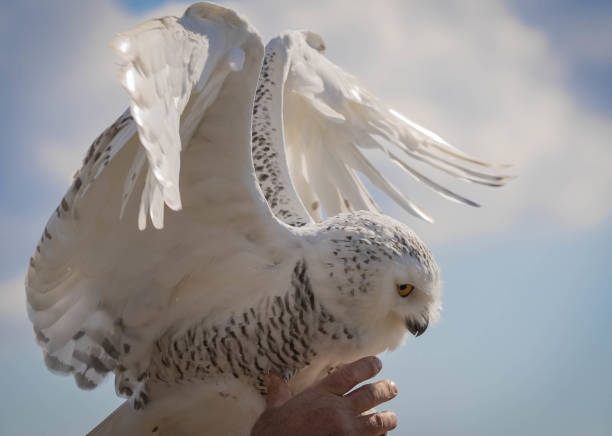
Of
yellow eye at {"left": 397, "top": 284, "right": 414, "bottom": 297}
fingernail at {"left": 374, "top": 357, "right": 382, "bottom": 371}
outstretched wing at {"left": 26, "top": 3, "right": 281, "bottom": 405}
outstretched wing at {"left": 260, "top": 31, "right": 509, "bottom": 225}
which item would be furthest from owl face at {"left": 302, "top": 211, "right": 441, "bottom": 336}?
outstretched wing at {"left": 260, "top": 31, "right": 509, "bottom": 225}

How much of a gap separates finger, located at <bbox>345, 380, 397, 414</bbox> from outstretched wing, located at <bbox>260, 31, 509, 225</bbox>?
1501 mm

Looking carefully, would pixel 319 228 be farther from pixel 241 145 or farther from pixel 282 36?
pixel 282 36

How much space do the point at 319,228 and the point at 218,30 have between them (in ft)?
2.73

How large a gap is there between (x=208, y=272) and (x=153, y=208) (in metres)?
0.97

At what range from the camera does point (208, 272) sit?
2.50 m

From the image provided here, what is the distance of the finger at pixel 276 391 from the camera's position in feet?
7.08

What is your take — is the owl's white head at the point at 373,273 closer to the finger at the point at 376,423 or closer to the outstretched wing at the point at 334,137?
the finger at the point at 376,423

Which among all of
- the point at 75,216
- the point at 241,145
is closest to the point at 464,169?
the point at 241,145

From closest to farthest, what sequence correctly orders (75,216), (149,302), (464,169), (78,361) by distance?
(75,216) → (149,302) → (78,361) → (464,169)

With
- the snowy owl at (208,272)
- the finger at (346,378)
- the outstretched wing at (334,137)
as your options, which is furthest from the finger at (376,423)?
the outstretched wing at (334,137)

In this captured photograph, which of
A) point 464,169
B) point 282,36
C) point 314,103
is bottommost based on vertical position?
point 464,169

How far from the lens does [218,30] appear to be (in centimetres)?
195

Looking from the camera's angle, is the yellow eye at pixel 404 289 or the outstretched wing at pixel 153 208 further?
the yellow eye at pixel 404 289

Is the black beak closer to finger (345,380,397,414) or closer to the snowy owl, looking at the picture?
the snowy owl
